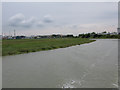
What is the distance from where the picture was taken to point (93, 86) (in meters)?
4.80

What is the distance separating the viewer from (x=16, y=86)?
5.07 m

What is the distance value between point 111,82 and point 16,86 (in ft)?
14.9

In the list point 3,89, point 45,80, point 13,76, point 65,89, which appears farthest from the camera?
point 13,76

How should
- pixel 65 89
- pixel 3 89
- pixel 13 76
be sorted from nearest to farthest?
pixel 65 89, pixel 3 89, pixel 13 76

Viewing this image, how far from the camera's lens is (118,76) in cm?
595

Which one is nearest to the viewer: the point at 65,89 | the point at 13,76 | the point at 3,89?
the point at 65,89

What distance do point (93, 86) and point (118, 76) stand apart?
2.08 meters

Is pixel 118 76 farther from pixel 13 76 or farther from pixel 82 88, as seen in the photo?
pixel 13 76

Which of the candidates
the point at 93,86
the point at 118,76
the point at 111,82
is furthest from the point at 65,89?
the point at 118,76

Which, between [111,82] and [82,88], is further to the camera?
[111,82]

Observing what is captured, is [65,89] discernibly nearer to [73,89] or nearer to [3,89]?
[73,89]

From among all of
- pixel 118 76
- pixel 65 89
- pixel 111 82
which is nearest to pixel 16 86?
pixel 65 89

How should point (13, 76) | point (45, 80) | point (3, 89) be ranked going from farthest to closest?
point (13, 76), point (45, 80), point (3, 89)

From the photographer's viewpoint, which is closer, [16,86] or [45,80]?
[16,86]
